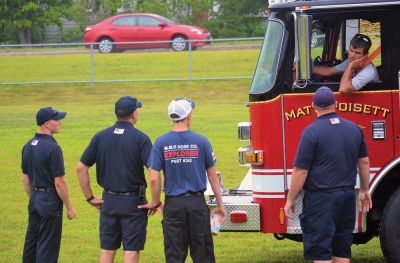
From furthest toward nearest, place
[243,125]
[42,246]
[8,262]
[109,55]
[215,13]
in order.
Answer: [215,13], [109,55], [8,262], [243,125], [42,246]

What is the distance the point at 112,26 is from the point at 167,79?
7.14 meters

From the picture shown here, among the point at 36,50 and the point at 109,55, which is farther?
the point at 36,50

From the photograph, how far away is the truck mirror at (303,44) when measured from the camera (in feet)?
28.1

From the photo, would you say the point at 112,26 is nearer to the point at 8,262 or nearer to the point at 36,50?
the point at 36,50

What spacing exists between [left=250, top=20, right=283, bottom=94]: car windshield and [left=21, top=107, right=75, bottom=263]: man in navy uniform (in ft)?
6.21

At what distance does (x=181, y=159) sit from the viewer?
8188mm

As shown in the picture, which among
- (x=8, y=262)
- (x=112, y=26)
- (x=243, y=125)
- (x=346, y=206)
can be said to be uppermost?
(x=112, y=26)

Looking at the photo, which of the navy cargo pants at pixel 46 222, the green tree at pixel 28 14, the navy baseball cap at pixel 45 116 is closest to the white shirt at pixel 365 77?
the navy baseball cap at pixel 45 116

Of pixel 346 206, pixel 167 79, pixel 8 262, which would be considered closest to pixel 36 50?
pixel 167 79

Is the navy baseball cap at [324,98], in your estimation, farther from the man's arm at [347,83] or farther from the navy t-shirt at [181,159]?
the navy t-shirt at [181,159]

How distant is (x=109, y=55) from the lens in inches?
1304

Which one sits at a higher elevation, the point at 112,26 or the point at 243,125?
the point at 112,26

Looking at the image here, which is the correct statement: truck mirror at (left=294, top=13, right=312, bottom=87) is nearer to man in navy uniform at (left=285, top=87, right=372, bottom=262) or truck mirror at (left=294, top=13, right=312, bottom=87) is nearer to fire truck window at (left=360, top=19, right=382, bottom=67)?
man in navy uniform at (left=285, top=87, right=372, bottom=262)

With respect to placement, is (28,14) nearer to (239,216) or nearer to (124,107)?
(239,216)
